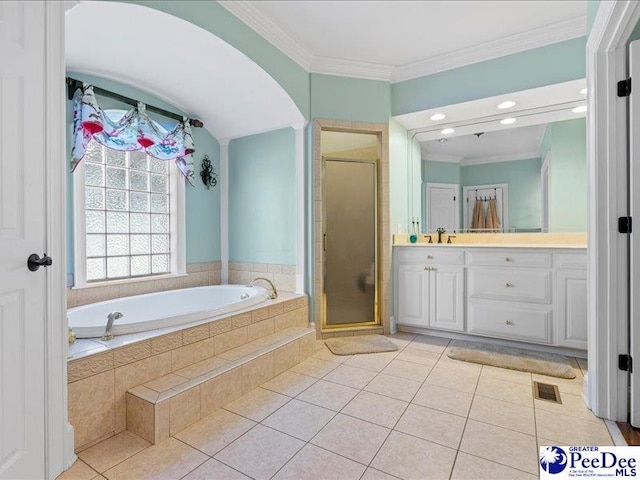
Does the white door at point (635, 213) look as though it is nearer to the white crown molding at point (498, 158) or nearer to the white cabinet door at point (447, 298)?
the white cabinet door at point (447, 298)

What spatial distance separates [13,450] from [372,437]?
147cm

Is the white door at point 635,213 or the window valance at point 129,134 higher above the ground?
the window valance at point 129,134

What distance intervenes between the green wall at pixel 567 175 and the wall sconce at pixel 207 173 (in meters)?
3.39

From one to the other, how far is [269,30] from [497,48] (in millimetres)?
1995

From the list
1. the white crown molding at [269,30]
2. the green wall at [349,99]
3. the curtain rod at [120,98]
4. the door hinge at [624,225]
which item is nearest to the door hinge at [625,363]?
the door hinge at [624,225]

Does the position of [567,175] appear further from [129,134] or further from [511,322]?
[129,134]

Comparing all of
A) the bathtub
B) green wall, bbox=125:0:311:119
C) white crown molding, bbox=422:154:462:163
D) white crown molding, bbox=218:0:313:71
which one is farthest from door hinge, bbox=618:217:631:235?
white crown molding, bbox=218:0:313:71

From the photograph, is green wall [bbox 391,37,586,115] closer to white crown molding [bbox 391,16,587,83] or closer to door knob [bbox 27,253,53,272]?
white crown molding [bbox 391,16,587,83]

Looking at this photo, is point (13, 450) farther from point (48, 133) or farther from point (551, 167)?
point (551, 167)

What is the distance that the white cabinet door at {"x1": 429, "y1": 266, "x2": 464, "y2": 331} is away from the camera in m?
3.14

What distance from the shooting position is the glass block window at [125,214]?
9.28 ft

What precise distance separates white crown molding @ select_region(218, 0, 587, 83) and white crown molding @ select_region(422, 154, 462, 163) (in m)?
0.85

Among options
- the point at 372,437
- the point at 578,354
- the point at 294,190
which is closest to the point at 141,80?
the point at 294,190

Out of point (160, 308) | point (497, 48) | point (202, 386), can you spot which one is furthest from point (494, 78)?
point (160, 308)
